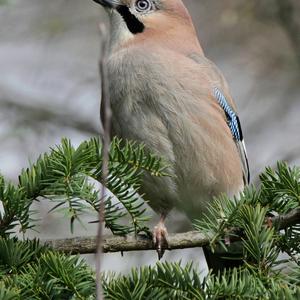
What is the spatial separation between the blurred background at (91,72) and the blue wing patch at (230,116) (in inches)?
64.4

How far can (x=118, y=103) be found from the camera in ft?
14.9

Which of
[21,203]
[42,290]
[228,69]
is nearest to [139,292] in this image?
[42,290]

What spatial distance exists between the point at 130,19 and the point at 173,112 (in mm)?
858

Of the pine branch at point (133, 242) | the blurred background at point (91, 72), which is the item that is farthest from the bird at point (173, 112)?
the blurred background at point (91, 72)

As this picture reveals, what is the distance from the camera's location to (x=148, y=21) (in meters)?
5.14

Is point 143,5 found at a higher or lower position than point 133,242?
higher

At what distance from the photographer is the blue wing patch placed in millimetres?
4832

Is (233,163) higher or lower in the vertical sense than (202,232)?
higher

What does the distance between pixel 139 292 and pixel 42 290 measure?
0.34 metres

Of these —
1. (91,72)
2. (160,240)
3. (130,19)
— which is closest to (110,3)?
(130,19)

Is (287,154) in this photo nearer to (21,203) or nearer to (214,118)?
(214,118)

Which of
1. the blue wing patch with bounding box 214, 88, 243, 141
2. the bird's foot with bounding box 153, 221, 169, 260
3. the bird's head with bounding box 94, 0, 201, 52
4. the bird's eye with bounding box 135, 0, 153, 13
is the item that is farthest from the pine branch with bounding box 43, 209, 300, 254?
the bird's eye with bounding box 135, 0, 153, 13

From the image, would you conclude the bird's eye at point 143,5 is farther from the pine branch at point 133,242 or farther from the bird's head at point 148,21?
the pine branch at point 133,242

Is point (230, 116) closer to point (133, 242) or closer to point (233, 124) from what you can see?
point (233, 124)
